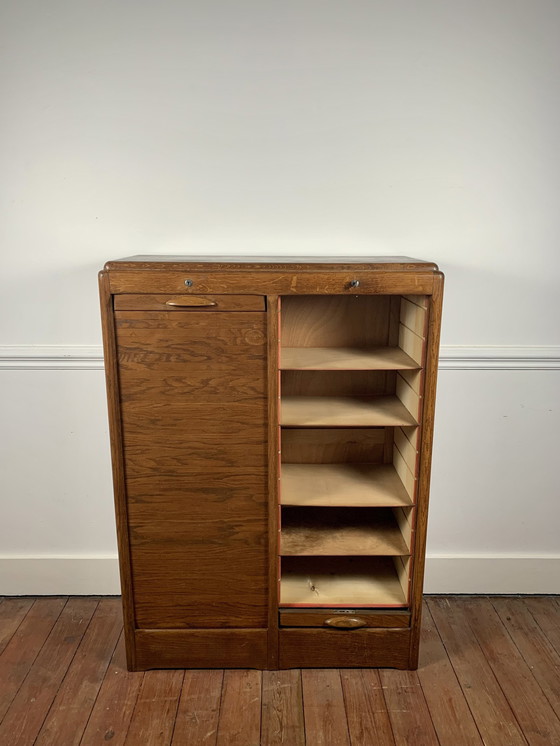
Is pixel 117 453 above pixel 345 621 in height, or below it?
above

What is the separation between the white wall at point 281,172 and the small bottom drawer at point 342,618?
59 cm

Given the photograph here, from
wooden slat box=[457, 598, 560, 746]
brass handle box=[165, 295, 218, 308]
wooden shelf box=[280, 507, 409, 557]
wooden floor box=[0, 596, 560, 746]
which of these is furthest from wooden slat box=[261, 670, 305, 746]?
brass handle box=[165, 295, 218, 308]

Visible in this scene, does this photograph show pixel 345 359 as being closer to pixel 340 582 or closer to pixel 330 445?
pixel 330 445

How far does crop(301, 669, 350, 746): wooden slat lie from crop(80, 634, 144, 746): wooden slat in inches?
20.0

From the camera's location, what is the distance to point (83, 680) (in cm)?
200

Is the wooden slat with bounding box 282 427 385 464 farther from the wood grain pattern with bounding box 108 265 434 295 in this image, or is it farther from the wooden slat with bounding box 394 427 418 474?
the wood grain pattern with bounding box 108 265 434 295

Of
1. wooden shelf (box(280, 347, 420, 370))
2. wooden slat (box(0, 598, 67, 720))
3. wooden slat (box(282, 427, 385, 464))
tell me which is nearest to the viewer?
wooden shelf (box(280, 347, 420, 370))

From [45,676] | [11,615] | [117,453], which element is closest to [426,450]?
[117,453]

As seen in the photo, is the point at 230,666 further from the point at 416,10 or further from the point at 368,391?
the point at 416,10

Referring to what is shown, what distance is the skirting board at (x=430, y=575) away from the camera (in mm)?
2400

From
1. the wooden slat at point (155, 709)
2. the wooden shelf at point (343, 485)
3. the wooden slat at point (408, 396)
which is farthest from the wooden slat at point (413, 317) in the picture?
the wooden slat at point (155, 709)

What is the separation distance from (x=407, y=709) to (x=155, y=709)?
729 millimetres

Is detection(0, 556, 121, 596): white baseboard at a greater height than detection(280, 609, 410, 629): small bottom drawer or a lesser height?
lesser

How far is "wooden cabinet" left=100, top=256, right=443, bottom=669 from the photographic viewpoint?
1.77 m
